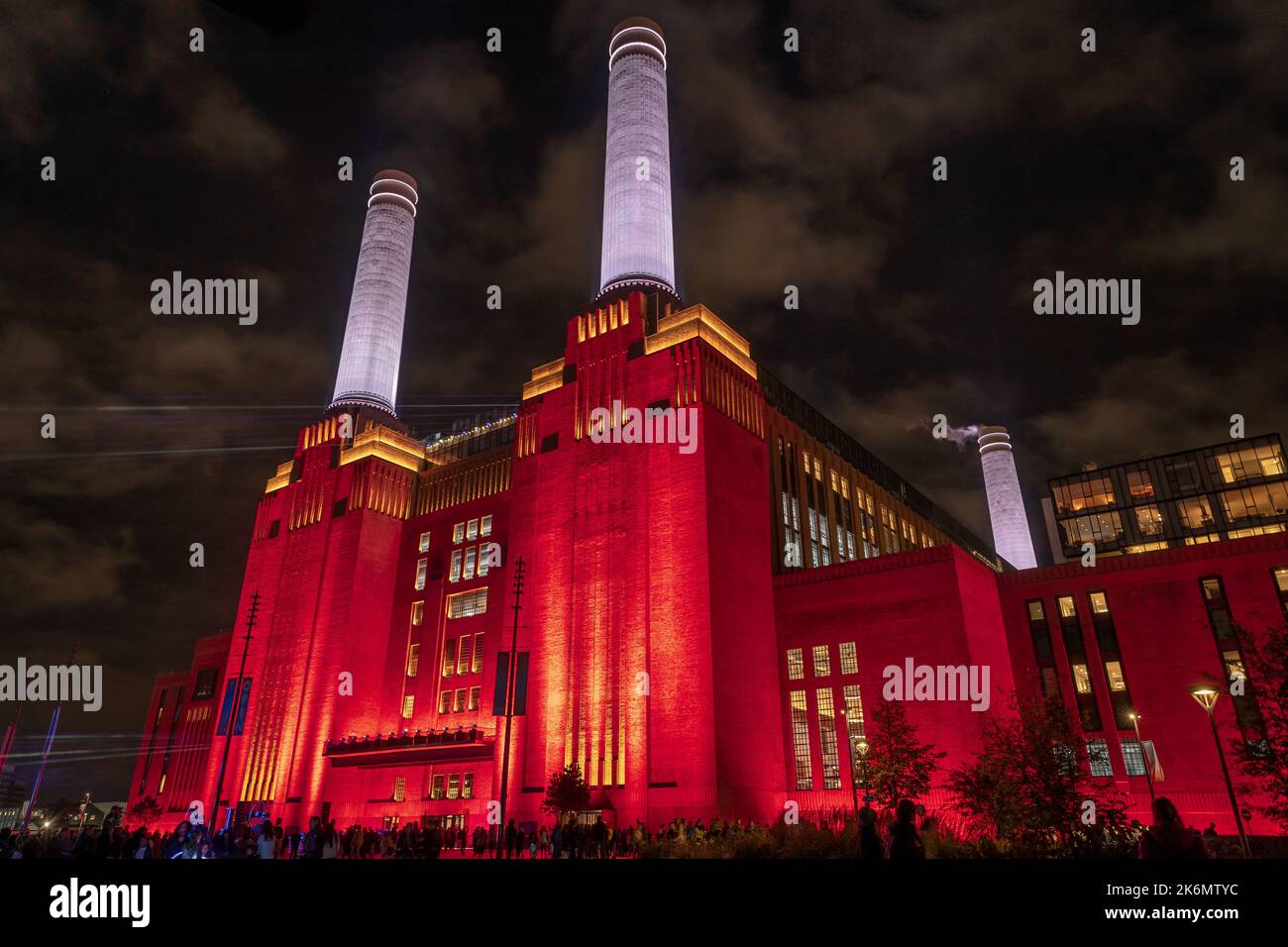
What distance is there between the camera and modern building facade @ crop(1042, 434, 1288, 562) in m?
87.0

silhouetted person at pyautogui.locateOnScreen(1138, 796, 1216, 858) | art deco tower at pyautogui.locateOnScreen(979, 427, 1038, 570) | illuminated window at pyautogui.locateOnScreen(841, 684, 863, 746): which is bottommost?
silhouetted person at pyautogui.locateOnScreen(1138, 796, 1216, 858)

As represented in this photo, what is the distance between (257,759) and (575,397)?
3754 cm

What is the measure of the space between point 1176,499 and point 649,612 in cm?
7577

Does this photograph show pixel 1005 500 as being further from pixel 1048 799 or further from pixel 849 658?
pixel 1048 799

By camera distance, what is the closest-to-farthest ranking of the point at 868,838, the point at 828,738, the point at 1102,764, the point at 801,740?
the point at 868,838
the point at 828,738
the point at 801,740
the point at 1102,764

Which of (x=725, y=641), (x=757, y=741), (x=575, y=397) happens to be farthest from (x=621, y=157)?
(x=757, y=741)

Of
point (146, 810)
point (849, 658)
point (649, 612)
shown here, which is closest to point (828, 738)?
point (849, 658)

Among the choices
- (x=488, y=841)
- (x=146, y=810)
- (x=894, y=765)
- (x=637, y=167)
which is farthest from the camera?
(x=146, y=810)

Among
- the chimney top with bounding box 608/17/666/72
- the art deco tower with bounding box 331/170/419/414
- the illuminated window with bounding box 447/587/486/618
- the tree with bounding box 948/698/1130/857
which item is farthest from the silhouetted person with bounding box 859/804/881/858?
the chimney top with bounding box 608/17/666/72

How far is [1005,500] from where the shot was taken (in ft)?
391

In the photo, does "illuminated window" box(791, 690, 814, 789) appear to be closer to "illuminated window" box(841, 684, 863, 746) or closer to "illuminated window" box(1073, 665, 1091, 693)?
"illuminated window" box(841, 684, 863, 746)

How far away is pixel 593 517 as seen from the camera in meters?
50.0

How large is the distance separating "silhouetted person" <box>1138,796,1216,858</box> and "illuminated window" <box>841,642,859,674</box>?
38419 mm

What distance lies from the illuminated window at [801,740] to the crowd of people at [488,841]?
4018 mm
